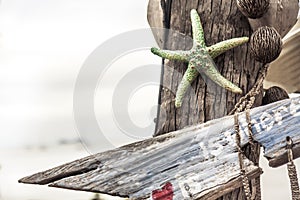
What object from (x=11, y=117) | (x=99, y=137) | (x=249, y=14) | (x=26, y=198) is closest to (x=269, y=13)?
(x=249, y=14)

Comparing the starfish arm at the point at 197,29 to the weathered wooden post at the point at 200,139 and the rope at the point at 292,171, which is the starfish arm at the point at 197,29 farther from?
the rope at the point at 292,171

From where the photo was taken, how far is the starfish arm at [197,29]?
705 mm

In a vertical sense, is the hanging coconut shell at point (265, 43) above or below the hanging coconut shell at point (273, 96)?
above

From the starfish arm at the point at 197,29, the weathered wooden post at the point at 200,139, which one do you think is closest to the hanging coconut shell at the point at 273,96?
the weathered wooden post at the point at 200,139

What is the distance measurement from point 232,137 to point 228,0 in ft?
0.60

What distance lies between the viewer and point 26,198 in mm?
1713

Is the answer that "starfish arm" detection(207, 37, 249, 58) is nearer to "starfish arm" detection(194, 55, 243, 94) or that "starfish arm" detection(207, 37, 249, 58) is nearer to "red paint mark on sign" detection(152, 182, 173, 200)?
"starfish arm" detection(194, 55, 243, 94)

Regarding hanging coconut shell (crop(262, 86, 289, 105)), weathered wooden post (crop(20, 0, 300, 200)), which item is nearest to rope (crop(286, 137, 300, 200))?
weathered wooden post (crop(20, 0, 300, 200))

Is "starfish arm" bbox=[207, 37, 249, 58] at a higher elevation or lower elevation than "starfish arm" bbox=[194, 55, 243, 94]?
higher

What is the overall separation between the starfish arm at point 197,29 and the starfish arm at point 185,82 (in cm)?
3

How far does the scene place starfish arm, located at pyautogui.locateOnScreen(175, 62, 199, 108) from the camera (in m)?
0.71

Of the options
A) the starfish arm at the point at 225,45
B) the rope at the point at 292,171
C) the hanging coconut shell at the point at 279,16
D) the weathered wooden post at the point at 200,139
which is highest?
the hanging coconut shell at the point at 279,16

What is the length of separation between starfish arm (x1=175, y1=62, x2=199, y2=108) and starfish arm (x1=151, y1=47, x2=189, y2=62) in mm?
12

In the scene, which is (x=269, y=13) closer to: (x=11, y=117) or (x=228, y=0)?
(x=228, y=0)
